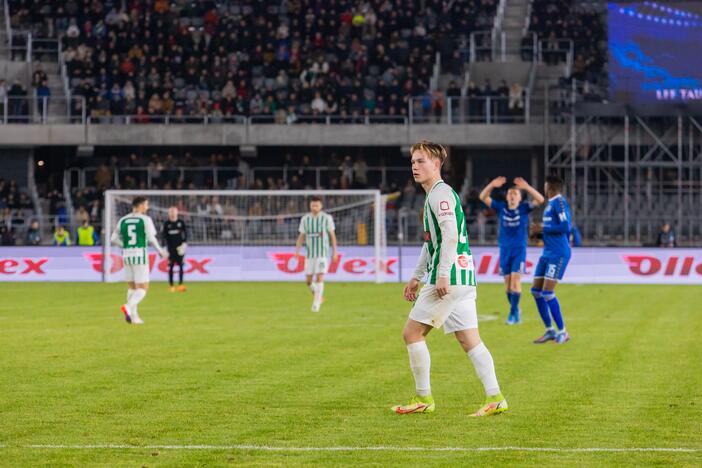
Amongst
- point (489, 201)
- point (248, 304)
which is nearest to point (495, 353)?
point (489, 201)

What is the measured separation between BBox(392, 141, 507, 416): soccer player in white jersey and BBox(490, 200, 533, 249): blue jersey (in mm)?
10820

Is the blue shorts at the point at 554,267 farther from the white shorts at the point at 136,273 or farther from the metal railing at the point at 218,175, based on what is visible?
the metal railing at the point at 218,175

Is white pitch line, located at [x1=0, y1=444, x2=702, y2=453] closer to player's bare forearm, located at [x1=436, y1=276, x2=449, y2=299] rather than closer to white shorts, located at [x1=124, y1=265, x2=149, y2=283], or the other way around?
player's bare forearm, located at [x1=436, y1=276, x2=449, y2=299]

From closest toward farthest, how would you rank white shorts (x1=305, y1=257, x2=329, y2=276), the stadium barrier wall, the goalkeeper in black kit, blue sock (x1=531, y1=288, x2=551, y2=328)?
1. blue sock (x1=531, y1=288, x2=551, y2=328)
2. white shorts (x1=305, y1=257, x2=329, y2=276)
3. the goalkeeper in black kit
4. the stadium barrier wall

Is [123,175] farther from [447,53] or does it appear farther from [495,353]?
[495,353]

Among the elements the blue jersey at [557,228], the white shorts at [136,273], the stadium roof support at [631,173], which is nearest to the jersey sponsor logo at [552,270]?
the blue jersey at [557,228]

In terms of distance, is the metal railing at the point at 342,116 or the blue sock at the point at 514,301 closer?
the blue sock at the point at 514,301

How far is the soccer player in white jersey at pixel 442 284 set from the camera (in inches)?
386

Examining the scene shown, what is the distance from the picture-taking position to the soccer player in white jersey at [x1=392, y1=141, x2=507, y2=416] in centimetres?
980

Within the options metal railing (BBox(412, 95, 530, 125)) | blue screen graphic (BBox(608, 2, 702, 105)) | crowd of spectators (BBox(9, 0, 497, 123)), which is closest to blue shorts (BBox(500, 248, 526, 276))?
blue screen graphic (BBox(608, 2, 702, 105))

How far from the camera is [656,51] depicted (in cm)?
4222

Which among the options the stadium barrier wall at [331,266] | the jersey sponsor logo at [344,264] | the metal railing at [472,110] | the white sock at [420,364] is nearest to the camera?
the white sock at [420,364]

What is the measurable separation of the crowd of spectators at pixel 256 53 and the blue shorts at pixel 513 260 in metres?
26.7

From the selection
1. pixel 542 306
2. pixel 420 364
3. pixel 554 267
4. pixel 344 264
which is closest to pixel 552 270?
pixel 554 267
